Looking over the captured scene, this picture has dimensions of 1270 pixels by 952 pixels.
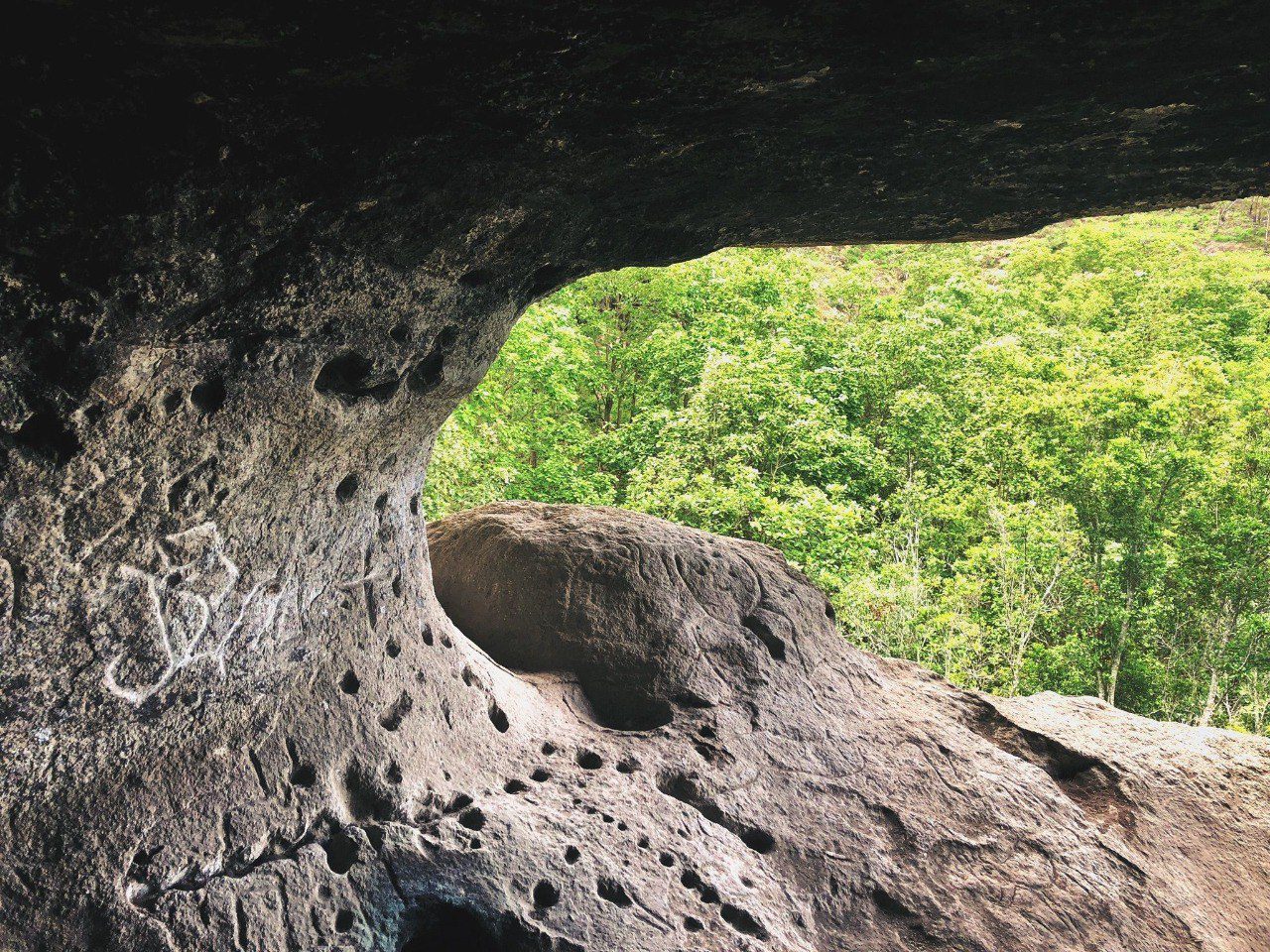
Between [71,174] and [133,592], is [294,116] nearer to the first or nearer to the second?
[71,174]

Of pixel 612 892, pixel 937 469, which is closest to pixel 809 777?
pixel 612 892

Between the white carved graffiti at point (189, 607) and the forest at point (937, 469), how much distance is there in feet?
34.2

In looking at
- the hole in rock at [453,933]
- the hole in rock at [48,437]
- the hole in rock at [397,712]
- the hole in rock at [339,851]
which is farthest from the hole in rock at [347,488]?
the hole in rock at [453,933]

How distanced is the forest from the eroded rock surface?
8015mm

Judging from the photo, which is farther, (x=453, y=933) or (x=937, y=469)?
(x=937, y=469)

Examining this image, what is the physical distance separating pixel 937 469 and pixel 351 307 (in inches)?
762

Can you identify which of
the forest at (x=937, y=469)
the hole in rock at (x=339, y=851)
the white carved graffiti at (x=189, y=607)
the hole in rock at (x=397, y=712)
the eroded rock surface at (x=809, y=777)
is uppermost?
the white carved graffiti at (x=189, y=607)

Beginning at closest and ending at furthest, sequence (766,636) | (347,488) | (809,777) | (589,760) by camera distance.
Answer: (347,488) → (589,760) → (809,777) → (766,636)

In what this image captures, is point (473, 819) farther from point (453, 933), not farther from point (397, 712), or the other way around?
point (397, 712)

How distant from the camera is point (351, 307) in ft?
13.2

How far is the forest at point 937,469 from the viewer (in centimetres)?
1638

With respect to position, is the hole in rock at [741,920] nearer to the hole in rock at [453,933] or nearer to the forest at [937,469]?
the hole in rock at [453,933]

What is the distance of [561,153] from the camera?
368 cm

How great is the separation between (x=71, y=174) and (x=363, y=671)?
2.80 metres
